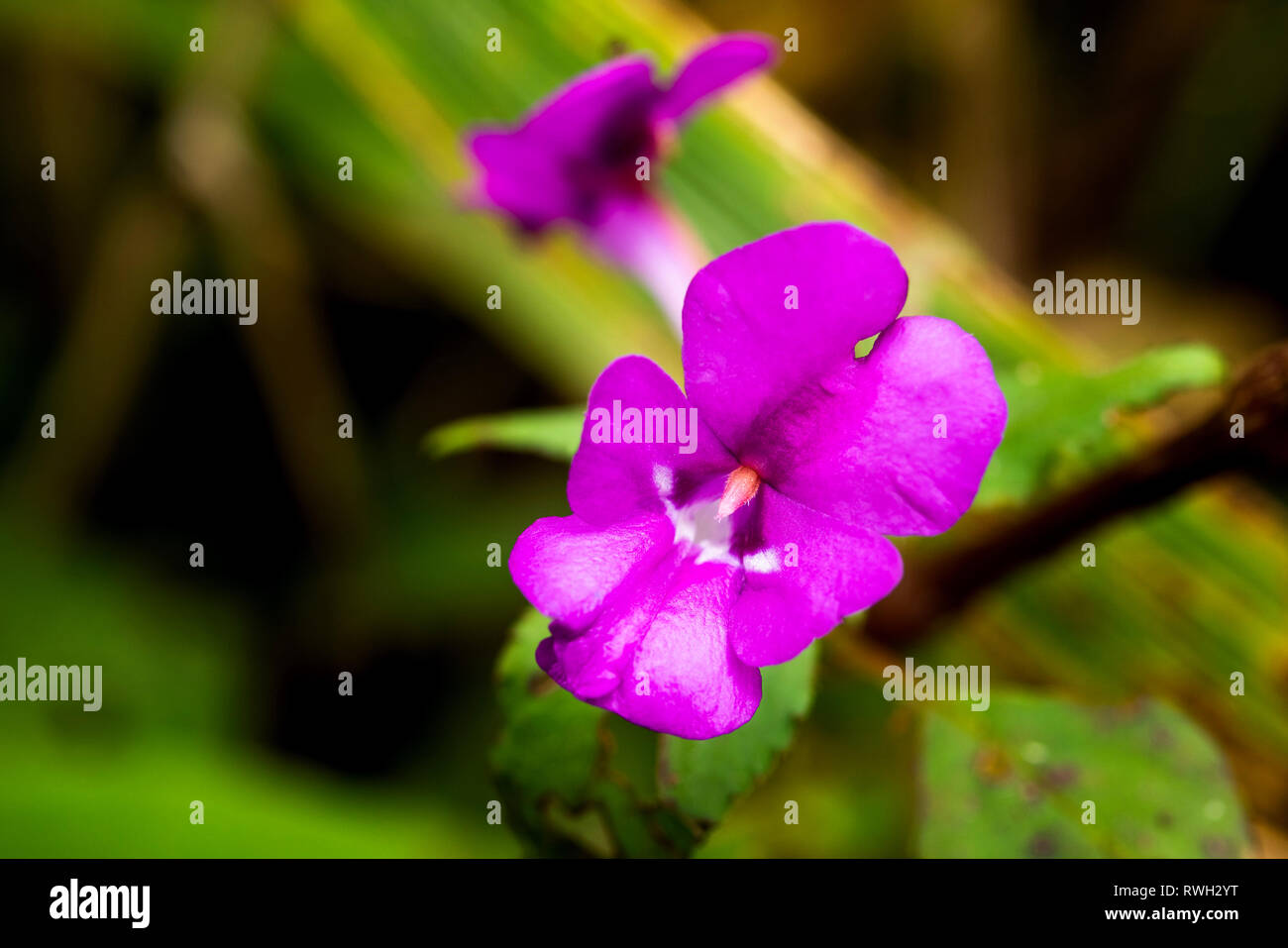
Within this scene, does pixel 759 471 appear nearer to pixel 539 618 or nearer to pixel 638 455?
pixel 638 455

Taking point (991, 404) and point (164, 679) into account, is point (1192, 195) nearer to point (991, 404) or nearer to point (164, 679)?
point (991, 404)

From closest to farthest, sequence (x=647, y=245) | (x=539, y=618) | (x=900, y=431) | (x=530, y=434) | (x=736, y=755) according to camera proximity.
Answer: (x=900, y=431) < (x=736, y=755) < (x=539, y=618) < (x=530, y=434) < (x=647, y=245)

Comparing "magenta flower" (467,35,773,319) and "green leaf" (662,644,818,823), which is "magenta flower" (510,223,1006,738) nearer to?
"green leaf" (662,644,818,823)

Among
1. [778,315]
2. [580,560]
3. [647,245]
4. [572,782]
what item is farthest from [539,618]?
[647,245]

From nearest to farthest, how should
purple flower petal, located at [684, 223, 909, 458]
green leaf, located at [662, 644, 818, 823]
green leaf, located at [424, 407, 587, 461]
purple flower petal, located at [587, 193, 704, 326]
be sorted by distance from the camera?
purple flower petal, located at [684, 223, 909, 458], green leaf, located at [662, 644, 818, 823], green leaf, located at [424, 407, 587, 461], purple flower petal, located at [587, 193, 704, 326]

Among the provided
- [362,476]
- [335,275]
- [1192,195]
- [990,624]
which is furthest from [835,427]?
[1192,195]

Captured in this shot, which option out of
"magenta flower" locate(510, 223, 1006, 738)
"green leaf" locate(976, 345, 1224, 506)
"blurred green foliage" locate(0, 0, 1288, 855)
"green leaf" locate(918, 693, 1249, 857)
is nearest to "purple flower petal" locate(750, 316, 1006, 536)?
"magenta flower" locate(510, 223, 1006, 738)
